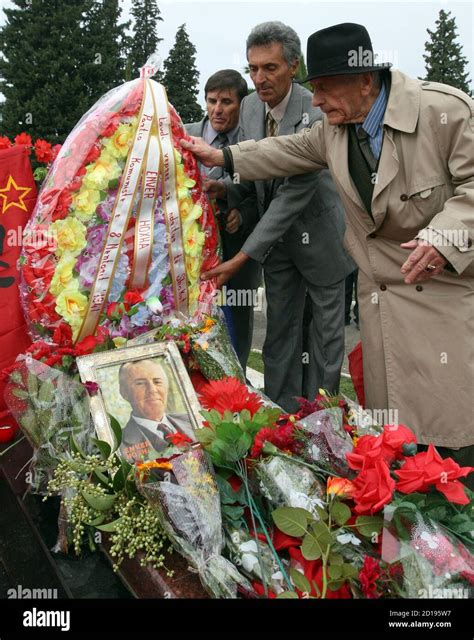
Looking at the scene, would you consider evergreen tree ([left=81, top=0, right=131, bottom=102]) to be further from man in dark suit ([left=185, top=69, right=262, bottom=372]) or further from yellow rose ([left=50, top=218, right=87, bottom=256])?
yellow rose ([left=50, top=218, right=87, bottom=256])

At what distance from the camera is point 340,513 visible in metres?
2.06

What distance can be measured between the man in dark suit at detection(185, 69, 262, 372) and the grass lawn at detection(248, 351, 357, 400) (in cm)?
194

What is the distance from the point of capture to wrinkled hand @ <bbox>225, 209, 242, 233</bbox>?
369 cm

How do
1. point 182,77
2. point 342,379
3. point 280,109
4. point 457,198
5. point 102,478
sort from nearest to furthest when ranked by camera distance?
point 102,478, point 457,198, point 280,109, point 342,379, point 182,77

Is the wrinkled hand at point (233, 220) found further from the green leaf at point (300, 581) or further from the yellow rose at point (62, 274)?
the green leaf at point (300, 581)

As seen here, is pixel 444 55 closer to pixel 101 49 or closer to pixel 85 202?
pixel 101 49

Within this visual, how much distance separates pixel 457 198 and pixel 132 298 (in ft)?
4.59

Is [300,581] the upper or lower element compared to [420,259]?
lower

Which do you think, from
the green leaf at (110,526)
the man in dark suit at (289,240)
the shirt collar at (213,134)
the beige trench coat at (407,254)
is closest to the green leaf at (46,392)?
the green leaf at (110,526)

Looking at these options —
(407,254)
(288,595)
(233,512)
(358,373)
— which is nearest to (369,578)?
(288,595)

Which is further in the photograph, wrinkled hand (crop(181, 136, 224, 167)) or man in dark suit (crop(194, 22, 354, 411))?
man in dark suit (crop(194, 22, 354, 411))

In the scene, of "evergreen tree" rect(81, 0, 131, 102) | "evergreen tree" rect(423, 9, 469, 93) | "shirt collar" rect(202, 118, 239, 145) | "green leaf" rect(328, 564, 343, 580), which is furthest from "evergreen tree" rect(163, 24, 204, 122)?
"green leaf" rect(328, 564, 343, 580)

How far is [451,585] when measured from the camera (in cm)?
188

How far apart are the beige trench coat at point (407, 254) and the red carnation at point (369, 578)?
1.05 meters
